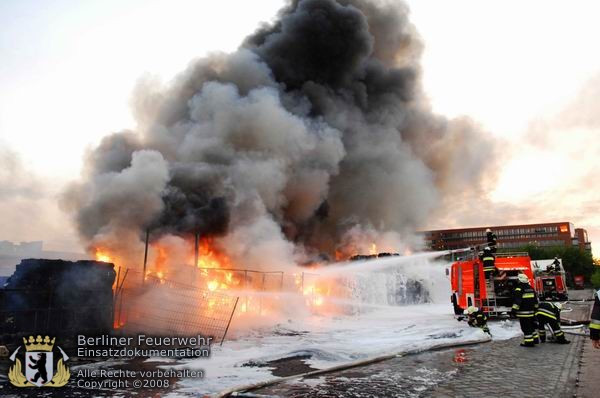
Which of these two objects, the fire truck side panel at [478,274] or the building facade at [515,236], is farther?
the building facade at [515,236]

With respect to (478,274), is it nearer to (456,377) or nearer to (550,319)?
(550,319)

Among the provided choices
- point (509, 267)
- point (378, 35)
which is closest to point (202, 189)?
point (509, 267)

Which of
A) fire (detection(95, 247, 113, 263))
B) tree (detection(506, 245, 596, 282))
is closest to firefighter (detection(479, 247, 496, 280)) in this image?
fire (detection(95, 247, 113, 263))

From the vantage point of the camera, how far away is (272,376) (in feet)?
20.3

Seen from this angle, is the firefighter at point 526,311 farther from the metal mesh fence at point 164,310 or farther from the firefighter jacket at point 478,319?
the metal mesh fence at point 164,310

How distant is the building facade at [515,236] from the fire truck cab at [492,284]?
8029 cm

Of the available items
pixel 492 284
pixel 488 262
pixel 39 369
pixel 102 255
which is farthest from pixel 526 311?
pixel 102 255

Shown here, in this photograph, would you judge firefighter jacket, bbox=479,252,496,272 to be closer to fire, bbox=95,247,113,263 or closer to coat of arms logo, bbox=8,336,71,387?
coat of arms logo, bbox=8,336,71,387

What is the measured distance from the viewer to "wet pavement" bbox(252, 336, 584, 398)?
5211 millimetres

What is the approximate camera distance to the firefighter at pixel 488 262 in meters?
12.9

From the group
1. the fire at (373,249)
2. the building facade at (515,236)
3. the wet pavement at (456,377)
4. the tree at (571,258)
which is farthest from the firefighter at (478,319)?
the building facade at (515,236)

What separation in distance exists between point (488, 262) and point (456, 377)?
7.73m

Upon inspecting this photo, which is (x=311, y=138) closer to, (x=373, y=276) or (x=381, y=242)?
(x=373, y=276)

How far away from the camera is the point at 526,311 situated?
8.77m
